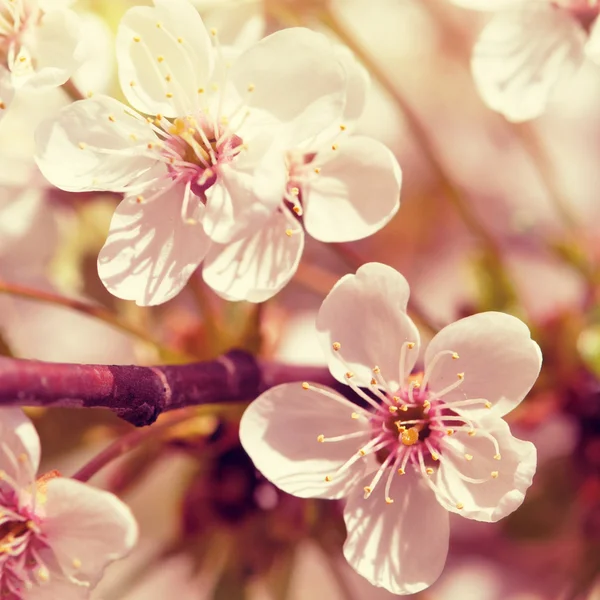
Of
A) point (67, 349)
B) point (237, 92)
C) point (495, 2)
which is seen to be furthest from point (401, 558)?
point (67, 349)

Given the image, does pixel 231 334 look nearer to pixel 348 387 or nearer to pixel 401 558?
pixel 348 387

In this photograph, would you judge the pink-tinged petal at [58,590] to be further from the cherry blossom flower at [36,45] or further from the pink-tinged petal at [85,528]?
the cherry blossom flower at [36,45]

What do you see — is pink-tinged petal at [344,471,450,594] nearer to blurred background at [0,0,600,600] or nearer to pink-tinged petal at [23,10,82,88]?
blurred background at [0,0,600,600]

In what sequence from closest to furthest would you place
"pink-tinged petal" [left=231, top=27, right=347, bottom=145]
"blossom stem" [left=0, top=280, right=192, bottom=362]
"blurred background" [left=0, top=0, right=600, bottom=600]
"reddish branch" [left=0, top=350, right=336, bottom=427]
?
"reddish branch" [left=0, top=350, right=336, bottom=427] → "pink-tinged petal" [left=231, top=27, right=347, bottom=145] → "blossom stem" [left=0, top=280, right=192, bottom=362] → "blurred background" [left=0, top=0, right=600, bottom=600]

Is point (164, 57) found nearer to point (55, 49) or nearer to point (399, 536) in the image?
point (55, 49)

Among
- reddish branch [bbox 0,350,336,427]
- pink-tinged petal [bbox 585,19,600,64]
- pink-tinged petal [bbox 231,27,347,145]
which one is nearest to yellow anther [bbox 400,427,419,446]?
reddish branch [bbox 0,350,336,427]

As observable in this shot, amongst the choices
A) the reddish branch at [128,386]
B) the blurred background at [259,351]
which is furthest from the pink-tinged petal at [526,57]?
the reddish branch at [128,386]
